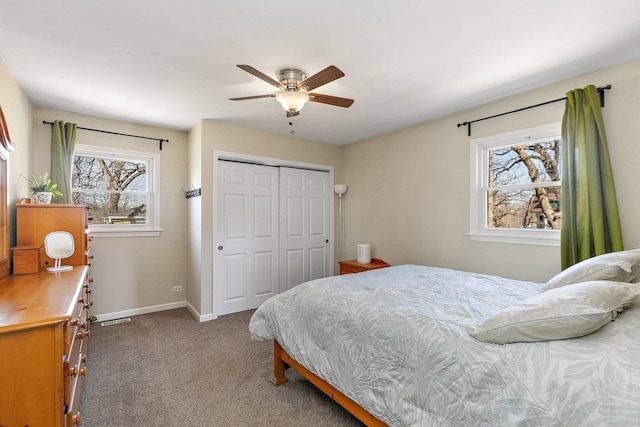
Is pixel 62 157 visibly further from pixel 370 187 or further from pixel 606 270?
pixel 606 270

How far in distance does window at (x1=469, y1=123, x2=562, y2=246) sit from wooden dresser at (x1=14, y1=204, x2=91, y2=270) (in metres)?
3.74

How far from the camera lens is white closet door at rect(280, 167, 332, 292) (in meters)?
4.50

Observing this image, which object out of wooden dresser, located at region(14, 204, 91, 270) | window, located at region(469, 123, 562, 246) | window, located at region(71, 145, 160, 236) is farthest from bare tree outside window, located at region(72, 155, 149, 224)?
window, located at region(469, 123, 562, 246)

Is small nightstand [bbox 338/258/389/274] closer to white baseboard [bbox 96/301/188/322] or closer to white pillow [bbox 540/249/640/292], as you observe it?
white baseboard [bbox 96/301/188/322]

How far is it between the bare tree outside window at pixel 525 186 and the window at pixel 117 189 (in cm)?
408

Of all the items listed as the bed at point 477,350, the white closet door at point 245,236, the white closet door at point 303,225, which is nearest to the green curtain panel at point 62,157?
the white closet door at point 245,236

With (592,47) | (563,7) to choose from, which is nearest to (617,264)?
(563,7)

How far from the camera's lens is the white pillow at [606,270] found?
1.53 m

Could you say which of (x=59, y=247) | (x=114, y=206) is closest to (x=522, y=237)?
(x=59, y=247)

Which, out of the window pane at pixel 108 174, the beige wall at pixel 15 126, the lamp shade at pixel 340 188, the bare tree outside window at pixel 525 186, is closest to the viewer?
the beige wall at pixel 15 126

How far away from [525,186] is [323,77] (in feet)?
7.50

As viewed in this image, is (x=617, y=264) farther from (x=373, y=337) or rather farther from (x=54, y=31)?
(x=54, y=31)

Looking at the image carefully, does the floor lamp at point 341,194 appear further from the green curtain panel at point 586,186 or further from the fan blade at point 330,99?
the green curtain panel at point 586,186

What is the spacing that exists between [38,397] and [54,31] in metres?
2.12
